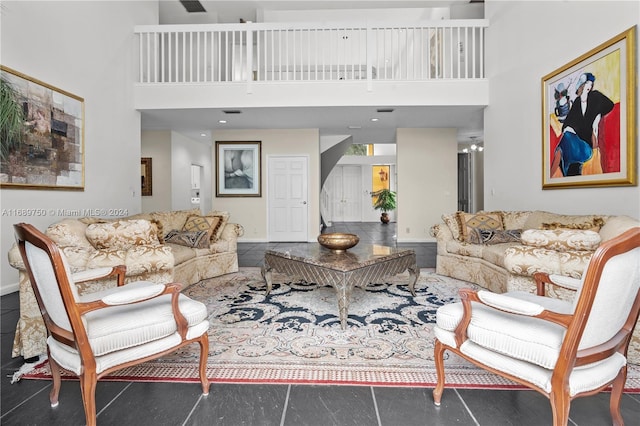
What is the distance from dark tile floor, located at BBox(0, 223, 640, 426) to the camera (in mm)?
1472

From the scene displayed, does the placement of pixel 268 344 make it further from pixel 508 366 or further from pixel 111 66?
pixel 111 66

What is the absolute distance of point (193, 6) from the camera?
23.0 feet

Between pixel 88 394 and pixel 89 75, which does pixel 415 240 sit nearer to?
pixel 89 75

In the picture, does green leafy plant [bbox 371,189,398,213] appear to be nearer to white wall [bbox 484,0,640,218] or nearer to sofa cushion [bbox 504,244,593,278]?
white wall [bbox 484,0,640,218]

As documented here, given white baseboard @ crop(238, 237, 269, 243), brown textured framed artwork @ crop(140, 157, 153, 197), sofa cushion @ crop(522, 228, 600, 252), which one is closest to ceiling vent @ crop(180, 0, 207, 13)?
brown textured framed artwork @ crop(140, 157, 153, 197)

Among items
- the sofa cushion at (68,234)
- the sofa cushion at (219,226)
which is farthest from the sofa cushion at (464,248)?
the sofa cushion at (68,234)

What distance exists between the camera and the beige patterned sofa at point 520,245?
2293 mm

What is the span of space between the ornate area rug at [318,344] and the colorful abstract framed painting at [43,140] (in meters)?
2.02

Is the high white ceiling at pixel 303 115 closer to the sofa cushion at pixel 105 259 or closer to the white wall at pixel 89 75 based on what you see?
the white wall at pixel 89 75

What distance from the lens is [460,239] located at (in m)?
4.04

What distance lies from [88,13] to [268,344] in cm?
481

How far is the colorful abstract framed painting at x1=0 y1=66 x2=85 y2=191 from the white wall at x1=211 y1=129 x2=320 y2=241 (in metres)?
3.64

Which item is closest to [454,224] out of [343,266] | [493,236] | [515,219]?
[493,236]

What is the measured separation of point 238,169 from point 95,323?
6503mm
